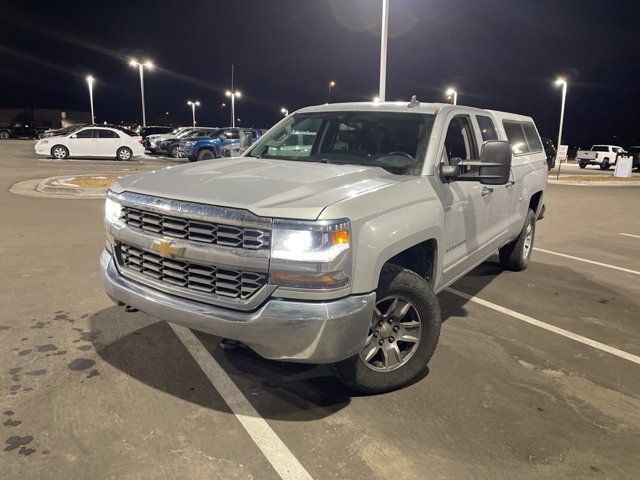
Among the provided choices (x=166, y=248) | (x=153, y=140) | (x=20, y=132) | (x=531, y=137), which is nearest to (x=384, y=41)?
(x=531, y=137)

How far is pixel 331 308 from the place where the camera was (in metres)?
2.87

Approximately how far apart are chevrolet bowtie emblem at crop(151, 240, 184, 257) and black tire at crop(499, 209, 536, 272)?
193 inches

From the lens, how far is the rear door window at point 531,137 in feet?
22.5

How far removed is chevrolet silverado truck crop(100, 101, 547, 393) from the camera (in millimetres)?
2855

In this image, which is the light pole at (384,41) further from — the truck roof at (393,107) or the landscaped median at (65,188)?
the truck roof at (393,107)

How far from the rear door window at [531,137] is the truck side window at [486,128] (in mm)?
1625

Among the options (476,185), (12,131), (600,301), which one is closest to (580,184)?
(600,301)

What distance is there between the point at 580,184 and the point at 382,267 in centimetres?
2219

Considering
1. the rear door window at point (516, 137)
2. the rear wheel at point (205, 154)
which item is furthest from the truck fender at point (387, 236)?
the rear wheel at point (205, 154)

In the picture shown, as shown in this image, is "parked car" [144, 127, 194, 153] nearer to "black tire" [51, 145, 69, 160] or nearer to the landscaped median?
"black tire" [51, 145, 69, 160]

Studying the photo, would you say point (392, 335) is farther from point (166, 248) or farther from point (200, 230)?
point (166, 248)

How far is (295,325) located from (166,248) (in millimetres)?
957

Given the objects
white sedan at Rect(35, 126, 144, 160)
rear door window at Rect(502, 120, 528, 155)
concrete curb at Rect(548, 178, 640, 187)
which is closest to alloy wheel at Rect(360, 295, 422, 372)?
rear door window at Rect(502, 120, 528, 155)

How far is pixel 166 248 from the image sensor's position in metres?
3.14
